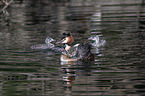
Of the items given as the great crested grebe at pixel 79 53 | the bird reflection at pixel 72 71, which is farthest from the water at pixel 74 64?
the great crested grebe at pixel 79 53

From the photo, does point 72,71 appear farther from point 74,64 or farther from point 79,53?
point 79,53

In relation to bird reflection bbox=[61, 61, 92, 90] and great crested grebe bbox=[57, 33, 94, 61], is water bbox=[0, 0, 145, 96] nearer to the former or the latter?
bird reflection bbox=[61, 61, 92, 90]

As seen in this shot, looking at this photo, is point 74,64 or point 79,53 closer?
point 74,64

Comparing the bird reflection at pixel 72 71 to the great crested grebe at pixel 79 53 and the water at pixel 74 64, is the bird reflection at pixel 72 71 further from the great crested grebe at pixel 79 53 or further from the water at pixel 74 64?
the great crested grebe at pixel 79 53

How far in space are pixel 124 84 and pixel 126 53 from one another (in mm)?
3170

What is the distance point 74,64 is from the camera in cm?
1082

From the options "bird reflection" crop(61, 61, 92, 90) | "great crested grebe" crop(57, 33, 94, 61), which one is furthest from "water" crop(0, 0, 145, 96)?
"great crested grebe" crop(57, 33, 94, 61)

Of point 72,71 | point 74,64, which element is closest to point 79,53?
point 74,64

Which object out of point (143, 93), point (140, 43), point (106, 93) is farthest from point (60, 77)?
point (140, 43)

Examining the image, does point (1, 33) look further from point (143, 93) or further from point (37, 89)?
point (143, 93)

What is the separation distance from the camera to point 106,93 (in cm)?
813

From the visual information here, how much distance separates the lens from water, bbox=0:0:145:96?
8562mm

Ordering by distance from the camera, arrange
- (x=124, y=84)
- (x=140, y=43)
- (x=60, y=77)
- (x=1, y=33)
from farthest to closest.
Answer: (x=1, y=33)
(x=140, y=43)
(x=60, y=77)
(x=124, y=84)

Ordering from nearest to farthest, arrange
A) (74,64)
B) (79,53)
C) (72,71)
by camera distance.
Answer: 1. (72,71)
2. (74,64)
3. (79,53)
